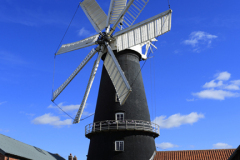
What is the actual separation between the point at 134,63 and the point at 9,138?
12.8 meters

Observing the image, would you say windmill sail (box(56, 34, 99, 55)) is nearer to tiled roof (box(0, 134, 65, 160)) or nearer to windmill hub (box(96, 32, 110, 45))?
windmill hub (box(96, 32, 110, 45))

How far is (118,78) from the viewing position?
71.9 feet

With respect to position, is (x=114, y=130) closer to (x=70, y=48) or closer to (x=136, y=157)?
(x=136, y=157)

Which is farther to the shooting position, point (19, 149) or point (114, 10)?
point (114, 10)

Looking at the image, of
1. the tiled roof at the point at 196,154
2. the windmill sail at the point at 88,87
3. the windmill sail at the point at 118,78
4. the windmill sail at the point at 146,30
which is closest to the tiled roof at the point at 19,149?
the windmill sail at the point at 88,87

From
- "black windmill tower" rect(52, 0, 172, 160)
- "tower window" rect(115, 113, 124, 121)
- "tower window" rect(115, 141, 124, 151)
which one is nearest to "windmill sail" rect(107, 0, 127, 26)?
"black windmill tower" rect(52, 0, 172, 160)

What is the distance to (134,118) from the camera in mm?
23531

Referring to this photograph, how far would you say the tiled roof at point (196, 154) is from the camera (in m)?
23.2

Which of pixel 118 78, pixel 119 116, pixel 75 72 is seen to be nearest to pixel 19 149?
pixel 75 72

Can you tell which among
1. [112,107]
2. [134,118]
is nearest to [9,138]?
[112,107]

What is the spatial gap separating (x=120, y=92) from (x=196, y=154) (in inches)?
332

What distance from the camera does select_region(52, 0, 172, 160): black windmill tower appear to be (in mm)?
21797

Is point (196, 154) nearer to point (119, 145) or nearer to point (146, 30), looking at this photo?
point (119, 145)

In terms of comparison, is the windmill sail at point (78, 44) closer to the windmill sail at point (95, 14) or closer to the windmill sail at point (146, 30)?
the windmill sail at point (95, 14)
